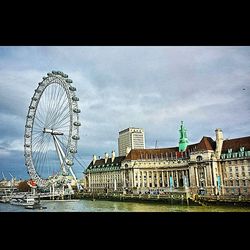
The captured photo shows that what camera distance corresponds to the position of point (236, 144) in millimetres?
8344

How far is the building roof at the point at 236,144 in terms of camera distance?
7543 mm

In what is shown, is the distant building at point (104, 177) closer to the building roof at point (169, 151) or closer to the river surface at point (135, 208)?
the building roof at point (169, 151)

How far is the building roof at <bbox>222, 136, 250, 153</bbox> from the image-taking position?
24.7ft

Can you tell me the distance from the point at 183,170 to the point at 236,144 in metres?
2.87

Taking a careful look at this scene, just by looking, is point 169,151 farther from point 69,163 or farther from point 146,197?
point 69,163

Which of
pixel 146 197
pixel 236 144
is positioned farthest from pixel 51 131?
pixel 236 144

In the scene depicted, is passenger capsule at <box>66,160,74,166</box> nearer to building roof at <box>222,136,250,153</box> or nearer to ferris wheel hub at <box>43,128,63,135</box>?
ferris wheel hub at <box>43,128,63,135</box>
